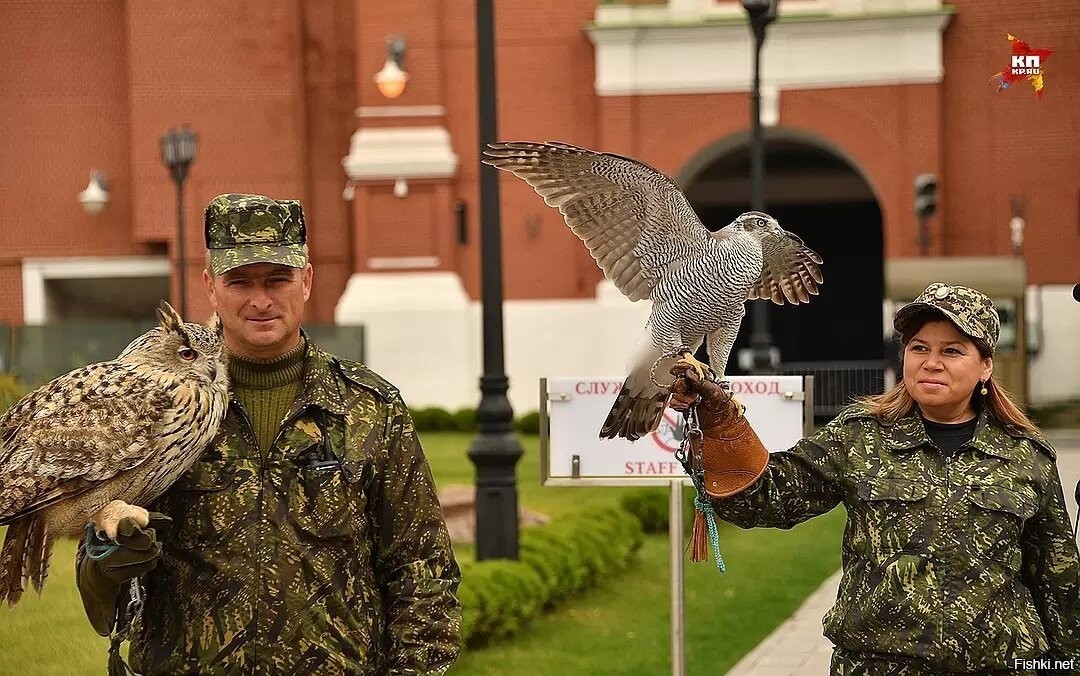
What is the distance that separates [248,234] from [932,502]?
5.76ft

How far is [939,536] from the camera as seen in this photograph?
150 inches

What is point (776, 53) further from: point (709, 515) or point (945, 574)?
point (945, 574)

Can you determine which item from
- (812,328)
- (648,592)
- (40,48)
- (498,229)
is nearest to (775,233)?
(498,229)

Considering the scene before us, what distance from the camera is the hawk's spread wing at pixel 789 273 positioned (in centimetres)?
444

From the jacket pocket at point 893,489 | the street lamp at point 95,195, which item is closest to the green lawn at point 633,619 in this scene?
the jacket pocket at point 893,489

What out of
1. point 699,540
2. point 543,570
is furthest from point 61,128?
point 699,540

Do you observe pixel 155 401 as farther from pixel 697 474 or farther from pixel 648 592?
pixel 648 592

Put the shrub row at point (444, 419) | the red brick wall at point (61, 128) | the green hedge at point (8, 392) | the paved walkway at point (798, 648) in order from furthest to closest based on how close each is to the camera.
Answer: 1. the red brick wall at point (61, 128)
2. the shrub row at point (444, 419)
3. the green hedge at point (8, 392)
4. the paved walkway at point (798, 648)

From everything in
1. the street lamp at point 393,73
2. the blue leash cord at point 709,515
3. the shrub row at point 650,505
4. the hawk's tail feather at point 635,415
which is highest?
the street lamp at point 393,73

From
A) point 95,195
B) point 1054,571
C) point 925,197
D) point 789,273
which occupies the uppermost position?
point 95,195

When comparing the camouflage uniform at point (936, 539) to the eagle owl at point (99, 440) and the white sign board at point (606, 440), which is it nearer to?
the eagle owl at point (99, 440)

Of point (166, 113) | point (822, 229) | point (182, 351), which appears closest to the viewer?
point (182, 351)

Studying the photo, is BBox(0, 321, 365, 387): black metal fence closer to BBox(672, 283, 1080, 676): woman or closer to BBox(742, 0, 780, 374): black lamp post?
BBox(742, 0, 780, 374): black lamp post

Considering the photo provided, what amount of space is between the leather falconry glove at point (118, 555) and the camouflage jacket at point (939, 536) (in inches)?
55.9
